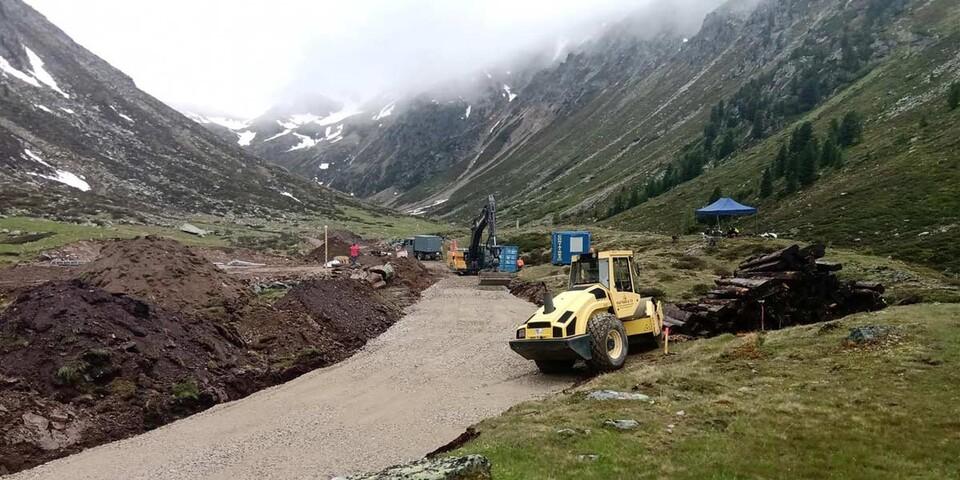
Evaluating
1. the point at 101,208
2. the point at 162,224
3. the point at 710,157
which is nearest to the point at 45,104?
the point at 101,208

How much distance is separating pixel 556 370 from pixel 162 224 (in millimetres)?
85182

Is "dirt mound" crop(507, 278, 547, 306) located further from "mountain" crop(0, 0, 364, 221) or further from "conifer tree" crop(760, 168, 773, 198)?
"mountain" crop(0, 0, 364, 221)

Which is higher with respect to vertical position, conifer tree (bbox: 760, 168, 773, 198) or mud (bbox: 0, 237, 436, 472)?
conifer tree (bbox: 760, 168, 773, 198)

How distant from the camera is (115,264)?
2703cm

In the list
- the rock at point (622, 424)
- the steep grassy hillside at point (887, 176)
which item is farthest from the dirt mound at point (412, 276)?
the steep grassy hillside at point (887, 176)

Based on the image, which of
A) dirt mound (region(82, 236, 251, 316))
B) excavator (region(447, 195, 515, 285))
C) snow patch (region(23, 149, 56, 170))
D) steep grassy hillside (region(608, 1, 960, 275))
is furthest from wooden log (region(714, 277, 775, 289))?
snow patch (region(23, 149, 56, 170))

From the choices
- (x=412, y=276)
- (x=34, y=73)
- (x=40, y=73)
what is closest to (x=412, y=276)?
(x=412, y=276)

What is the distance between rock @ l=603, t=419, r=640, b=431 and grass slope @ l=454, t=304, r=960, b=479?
197 millimetres

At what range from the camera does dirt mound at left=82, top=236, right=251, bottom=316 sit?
80.3 ft

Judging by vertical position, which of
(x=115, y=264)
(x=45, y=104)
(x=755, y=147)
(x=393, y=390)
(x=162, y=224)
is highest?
(x=45, y=104)

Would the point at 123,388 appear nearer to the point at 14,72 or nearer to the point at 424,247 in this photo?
the point at 424,247

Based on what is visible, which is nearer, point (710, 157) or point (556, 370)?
point (556, 370)

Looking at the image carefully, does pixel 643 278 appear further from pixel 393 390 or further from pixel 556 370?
pixel 393 390

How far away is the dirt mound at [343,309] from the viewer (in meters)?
26.2
